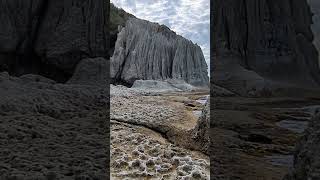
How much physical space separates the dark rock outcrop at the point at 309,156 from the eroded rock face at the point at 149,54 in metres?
40.9

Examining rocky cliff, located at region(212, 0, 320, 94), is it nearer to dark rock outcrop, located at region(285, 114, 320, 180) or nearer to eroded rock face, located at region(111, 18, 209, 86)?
eroded rock face, located at region(111, 18, 209, 86)

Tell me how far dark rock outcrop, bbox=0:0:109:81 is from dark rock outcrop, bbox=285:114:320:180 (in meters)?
20.7

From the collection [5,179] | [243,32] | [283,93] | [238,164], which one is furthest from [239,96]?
[5,179]

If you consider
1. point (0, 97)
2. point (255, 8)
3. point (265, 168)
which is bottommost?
point (265, 168)

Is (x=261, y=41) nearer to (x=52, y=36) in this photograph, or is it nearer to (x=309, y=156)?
(x=52, y=36)

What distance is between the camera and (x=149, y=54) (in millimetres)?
46844

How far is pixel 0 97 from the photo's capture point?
393 inches

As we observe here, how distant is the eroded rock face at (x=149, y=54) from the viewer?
1810 inches

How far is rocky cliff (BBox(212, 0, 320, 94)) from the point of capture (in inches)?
1403

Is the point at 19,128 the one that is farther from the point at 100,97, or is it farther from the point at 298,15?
the point at 298,15

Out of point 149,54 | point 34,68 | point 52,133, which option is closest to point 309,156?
point 52,133

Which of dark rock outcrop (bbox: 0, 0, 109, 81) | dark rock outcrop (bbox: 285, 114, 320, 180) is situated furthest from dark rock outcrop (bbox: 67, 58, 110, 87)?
dark rock outcrop (bbox: 285, 114, 320, 180)

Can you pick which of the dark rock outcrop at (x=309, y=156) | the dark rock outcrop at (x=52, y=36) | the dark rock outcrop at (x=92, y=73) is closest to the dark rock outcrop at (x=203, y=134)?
the dark rock outcrop at (x=309, y=156)

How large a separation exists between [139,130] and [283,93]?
77.7 feet
